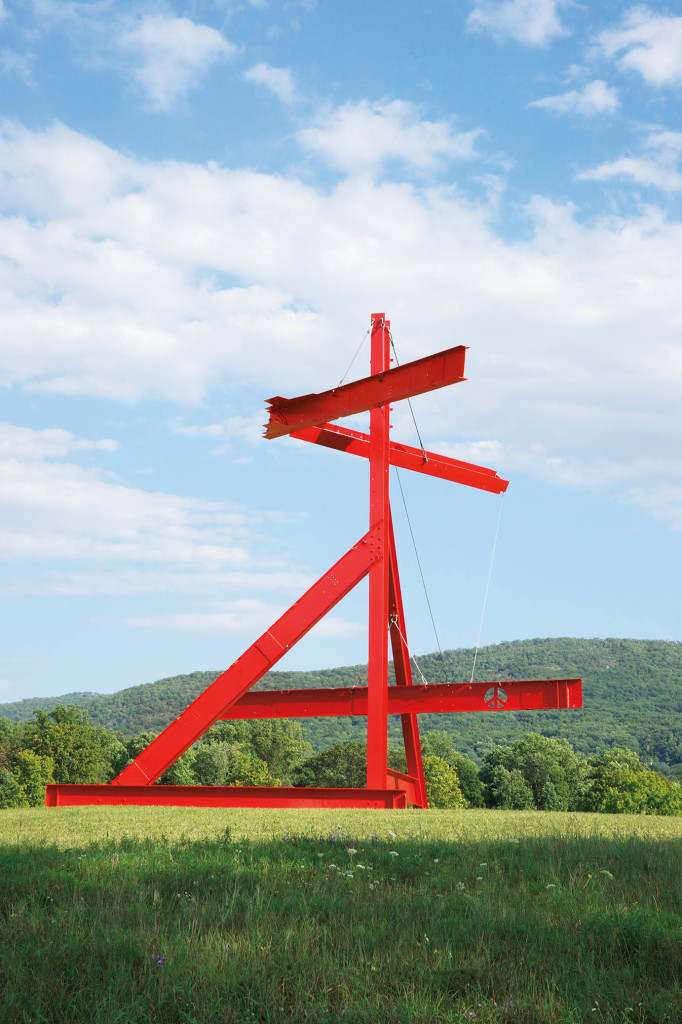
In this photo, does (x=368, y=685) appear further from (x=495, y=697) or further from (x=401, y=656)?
(x=401, y=656)

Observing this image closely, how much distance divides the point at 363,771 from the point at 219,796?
4659cm

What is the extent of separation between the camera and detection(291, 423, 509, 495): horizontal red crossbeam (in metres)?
16.5

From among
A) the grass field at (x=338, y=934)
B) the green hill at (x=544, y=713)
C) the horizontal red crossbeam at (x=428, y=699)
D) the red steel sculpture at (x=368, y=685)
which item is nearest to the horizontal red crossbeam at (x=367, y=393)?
the red steel sculpture at (x=368, y=685)

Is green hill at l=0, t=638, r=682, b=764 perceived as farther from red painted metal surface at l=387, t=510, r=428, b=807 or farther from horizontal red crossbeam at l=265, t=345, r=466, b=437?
horizontal red crossbeam at l=265, t=345, r=466, b=437

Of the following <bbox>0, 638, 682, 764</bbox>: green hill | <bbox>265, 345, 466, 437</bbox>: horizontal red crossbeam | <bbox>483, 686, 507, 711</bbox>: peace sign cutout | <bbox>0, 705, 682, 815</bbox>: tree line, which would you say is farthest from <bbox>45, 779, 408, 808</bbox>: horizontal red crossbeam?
<bbox>0, 638, 682, 764</bbox>: green hill

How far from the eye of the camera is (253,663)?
48.1 ft

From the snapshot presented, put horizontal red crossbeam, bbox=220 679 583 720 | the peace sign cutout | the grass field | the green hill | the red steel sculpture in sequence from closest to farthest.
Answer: the grass field < the red steel sculpture < horizontal red crossbeam, bbox=220 679 583 720 < the peace sign cutout < the green hill

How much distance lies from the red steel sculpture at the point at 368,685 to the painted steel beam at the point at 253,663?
0.7 inches

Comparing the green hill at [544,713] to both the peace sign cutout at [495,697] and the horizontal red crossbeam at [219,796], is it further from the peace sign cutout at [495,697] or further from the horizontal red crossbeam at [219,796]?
the horizontal red crossbeam at [219,796]

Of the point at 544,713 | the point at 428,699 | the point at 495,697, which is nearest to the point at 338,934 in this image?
the point at 495,697

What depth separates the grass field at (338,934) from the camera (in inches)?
133

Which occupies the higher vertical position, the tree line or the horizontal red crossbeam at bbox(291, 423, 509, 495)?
the horizontal red crossbeam at bbox(291, 423, 509, 495)

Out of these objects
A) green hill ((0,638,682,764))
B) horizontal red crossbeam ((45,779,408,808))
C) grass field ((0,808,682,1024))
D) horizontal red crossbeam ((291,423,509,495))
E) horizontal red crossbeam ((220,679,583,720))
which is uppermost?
horizontal red crossbeam ((291,423,509,495))

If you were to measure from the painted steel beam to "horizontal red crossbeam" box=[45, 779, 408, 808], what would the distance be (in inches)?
12.3
